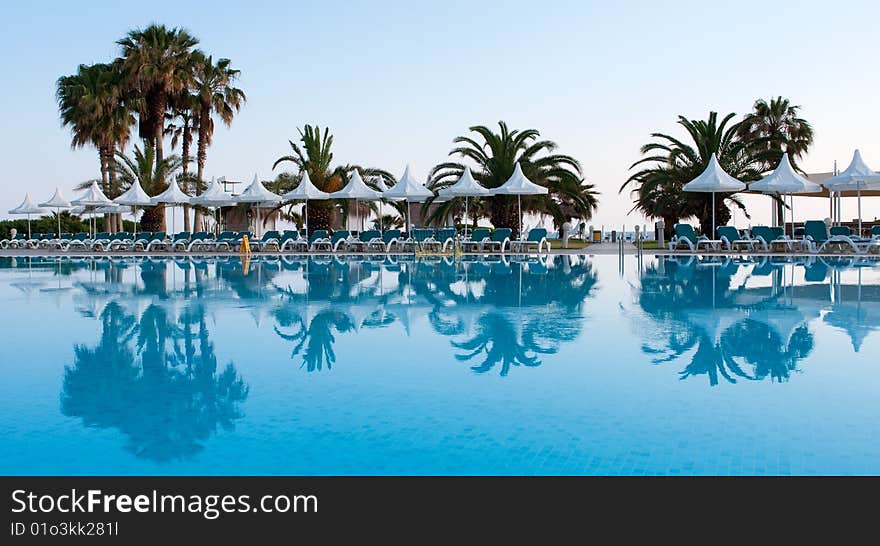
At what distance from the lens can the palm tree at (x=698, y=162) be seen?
25.3m

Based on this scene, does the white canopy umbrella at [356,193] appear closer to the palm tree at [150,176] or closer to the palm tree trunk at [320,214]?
the palm tree trunk at [320,214]

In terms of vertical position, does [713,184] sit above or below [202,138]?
below

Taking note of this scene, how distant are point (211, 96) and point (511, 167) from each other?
45.4 ft

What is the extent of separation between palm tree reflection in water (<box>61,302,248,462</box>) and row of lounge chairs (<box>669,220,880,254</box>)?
57.8 feet

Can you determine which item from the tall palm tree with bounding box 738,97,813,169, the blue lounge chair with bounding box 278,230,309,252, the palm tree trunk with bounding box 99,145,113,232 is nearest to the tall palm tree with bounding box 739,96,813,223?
the tall palm tree with bounding box 738,97,813,169

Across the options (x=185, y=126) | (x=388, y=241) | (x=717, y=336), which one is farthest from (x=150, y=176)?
(x=717, y=336)

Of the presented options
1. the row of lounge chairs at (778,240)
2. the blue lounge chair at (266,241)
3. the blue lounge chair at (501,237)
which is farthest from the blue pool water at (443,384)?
the blue lounge chair at (266,241)

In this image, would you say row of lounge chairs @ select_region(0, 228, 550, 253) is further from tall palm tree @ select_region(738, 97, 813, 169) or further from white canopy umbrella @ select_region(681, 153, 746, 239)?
tall palm tree @ select_region(738, 97, 813, 169)

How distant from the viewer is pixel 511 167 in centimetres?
2647

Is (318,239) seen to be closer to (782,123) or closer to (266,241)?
(266,241)
